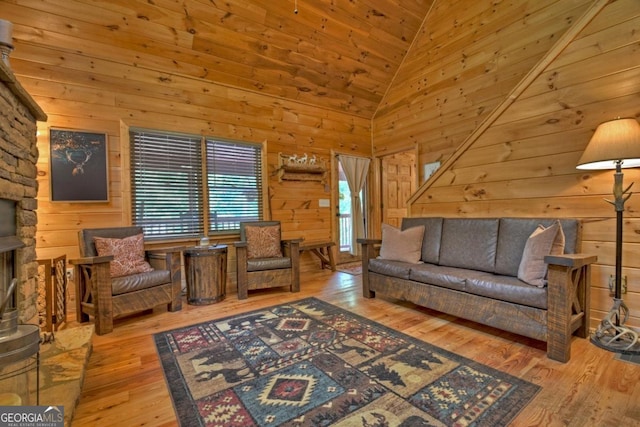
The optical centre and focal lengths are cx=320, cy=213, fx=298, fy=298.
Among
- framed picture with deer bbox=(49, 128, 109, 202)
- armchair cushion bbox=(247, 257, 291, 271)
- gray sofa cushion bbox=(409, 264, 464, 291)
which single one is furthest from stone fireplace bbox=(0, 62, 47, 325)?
gray sofa cushion bbox=(409, 264, 464, 291)

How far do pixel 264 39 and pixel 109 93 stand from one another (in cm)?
196

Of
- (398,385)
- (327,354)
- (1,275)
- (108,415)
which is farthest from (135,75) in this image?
(398,385)

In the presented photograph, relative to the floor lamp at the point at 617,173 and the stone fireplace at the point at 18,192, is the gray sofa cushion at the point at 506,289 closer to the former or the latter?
the floor lamp at the point at 617,173

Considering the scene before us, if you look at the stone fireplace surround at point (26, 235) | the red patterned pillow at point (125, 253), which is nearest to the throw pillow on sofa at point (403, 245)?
the red patterned pillow at point (125, 253)

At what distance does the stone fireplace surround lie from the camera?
1593 millimetres

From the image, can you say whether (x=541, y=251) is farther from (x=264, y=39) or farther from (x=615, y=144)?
(x=264, y=39)

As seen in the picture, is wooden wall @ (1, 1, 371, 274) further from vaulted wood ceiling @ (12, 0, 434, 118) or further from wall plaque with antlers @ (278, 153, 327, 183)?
wall plaque with antlers @ (278, 153, 327, 183)

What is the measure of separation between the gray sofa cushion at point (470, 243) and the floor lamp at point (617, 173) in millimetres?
781

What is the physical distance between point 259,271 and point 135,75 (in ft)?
9.01

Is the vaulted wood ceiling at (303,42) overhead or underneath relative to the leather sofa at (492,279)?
overhead

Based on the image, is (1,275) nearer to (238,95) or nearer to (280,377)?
(280,377)

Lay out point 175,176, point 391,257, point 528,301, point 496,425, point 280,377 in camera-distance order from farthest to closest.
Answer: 1. point 175,176
2. point 391,257
3. point 528,301
4. point 280,377
5. point 496,425

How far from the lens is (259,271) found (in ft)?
11.6

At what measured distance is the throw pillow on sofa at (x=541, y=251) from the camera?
6.95 feet
